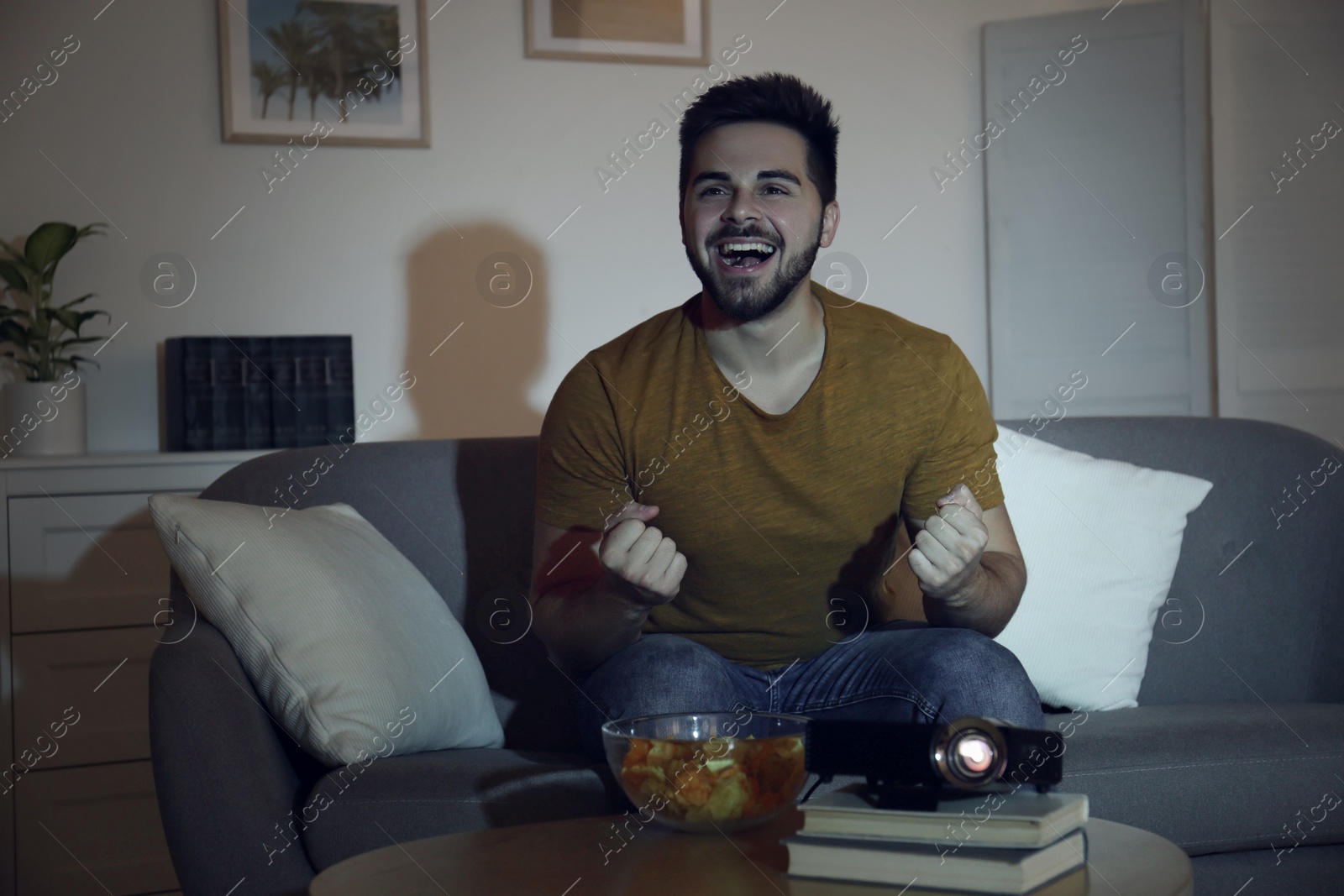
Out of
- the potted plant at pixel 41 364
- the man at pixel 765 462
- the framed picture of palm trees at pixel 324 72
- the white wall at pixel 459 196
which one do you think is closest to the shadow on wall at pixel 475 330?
the white wall at pixel 459 196

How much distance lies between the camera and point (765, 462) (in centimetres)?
166

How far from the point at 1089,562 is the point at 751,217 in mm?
823

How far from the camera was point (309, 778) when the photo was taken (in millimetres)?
1655

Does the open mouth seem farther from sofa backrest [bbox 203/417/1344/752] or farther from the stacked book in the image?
the stacked book

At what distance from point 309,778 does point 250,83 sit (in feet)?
6.51

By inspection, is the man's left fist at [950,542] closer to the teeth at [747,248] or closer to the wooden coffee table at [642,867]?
the wooden coffee table at [642,867]

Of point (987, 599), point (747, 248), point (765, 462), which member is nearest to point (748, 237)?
point (747, 248)

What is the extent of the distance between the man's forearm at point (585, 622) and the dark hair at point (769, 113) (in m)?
0.63

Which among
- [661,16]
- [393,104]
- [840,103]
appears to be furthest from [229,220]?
[840,103]

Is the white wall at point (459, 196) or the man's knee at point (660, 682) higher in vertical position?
the white wall at point (459, 196)

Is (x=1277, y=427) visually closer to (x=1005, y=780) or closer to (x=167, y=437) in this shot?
(x=1005, y=780)

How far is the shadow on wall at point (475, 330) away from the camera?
10.3 feet

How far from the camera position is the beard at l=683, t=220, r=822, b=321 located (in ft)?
5.69

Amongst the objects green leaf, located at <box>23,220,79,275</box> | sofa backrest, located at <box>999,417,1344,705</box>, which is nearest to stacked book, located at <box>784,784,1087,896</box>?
sofa backrest, located at <box>999,417,1344,705</box>
